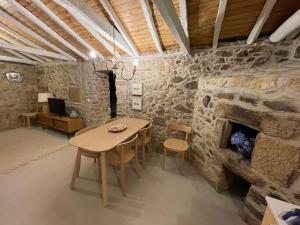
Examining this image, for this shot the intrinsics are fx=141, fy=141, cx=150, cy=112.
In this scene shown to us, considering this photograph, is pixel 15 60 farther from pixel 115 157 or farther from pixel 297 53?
pixel 297 53

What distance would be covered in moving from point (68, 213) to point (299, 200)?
247 cm

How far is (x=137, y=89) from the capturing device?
3.38 meters

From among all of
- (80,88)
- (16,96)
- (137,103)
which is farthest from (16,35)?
(137,103)

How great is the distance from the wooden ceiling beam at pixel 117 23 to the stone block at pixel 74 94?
246 centimetres

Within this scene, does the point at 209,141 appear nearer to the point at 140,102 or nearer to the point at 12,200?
the point at 140,102

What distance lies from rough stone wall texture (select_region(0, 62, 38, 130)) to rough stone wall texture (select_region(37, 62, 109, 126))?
0.61 m

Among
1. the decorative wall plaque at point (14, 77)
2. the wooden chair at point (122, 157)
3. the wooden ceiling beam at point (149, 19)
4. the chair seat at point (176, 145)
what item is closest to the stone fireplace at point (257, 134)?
the chair seat at point (176, 145)

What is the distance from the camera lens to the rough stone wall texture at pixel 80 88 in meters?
4.10

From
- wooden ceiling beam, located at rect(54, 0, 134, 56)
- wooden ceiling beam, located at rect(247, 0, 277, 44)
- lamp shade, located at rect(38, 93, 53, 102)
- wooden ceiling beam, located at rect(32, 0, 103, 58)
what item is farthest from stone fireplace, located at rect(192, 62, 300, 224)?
lamp shade, located at rect(38, 93, 53, 102)

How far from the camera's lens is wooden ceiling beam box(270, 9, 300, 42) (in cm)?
147

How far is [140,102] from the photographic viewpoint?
3408mm

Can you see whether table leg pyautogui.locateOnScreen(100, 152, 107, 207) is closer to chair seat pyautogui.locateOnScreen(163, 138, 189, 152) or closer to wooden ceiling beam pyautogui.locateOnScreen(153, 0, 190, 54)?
chair seat pyautogui.locateOnScreen(163, 138, 189, 152)

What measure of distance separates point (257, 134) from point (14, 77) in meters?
6.82

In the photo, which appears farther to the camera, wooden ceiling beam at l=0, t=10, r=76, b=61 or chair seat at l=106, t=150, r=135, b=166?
wooden ceiling beam at l=0, t=10, r=76, b=61
